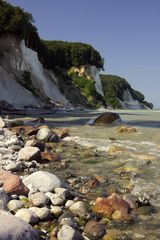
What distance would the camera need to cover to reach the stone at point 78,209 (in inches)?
217

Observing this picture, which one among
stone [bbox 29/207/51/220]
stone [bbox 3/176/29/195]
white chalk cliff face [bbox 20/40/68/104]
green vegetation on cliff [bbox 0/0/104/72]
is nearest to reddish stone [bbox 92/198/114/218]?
stone [bbox 29/207/51/220]

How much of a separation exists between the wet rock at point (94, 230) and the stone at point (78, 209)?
15.2 inches

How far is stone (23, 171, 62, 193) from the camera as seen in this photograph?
6.26 meters

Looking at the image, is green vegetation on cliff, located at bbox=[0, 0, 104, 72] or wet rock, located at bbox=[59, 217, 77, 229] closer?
wet rock, located at bbox=[59, 217, 77, 229]

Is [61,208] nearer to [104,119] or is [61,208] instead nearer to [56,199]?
[56,199]

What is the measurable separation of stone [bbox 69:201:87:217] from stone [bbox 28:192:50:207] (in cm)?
37

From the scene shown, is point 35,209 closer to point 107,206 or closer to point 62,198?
point 62,198

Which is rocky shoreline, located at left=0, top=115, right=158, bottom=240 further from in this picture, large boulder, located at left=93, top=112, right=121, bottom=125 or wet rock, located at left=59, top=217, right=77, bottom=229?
large boulder, located at left=93, top=112, right=121, bottom=125

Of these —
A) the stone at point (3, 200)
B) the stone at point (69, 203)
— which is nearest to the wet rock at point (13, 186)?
the stone at point (3, 200)

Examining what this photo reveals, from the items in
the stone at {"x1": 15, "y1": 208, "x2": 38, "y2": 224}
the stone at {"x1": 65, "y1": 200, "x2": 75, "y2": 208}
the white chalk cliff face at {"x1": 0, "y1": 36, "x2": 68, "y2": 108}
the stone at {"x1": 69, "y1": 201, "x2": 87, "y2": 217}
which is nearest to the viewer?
the stone at {"x1": 15, "y1": 208, "x2": 38, "y2": 224}

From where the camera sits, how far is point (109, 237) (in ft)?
15.7

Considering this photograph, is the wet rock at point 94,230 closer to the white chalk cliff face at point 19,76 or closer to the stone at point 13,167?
the stone at point 13,167

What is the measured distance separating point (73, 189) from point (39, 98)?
137 feet

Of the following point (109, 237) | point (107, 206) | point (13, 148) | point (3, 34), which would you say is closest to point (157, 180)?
point (107, 206)
